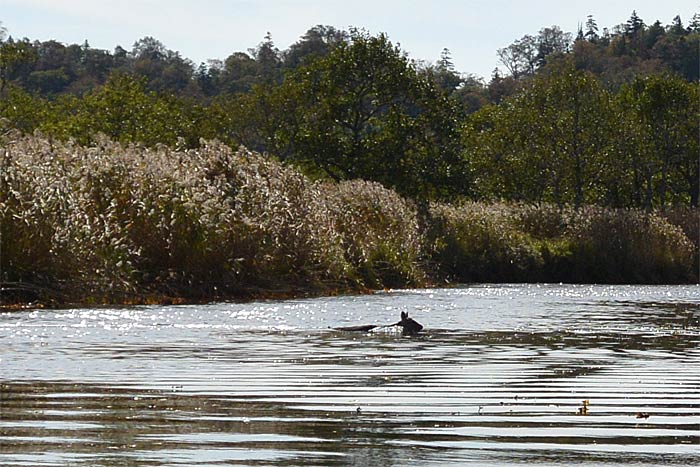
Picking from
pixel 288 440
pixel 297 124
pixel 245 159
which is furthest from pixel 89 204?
pixel 297 124

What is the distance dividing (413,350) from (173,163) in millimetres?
14516

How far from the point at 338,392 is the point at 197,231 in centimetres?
1775

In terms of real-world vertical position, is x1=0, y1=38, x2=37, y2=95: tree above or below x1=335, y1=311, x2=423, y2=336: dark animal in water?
above

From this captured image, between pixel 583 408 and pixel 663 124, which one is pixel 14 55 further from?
pixel 583 408

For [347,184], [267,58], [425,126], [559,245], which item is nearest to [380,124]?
[425,126]

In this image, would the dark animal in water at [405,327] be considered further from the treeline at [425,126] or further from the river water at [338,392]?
the treeline at [425,126]

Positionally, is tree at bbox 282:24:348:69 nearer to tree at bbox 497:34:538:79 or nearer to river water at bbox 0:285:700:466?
tree at bbox 497:34:538:79

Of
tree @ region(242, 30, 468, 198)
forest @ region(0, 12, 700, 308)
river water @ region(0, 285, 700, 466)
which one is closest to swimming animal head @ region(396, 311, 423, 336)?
river water @ region(0, 285, 700, 466)

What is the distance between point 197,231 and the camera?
95.0ft

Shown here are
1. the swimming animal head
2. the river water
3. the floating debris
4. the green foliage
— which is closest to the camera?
the river water

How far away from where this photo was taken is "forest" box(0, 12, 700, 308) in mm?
27719

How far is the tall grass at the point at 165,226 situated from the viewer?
2597 cm

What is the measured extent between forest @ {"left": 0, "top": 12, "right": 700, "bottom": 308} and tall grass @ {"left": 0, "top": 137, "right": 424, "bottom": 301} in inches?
1.7

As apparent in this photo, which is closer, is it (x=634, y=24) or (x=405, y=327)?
(x=405, y=327)
